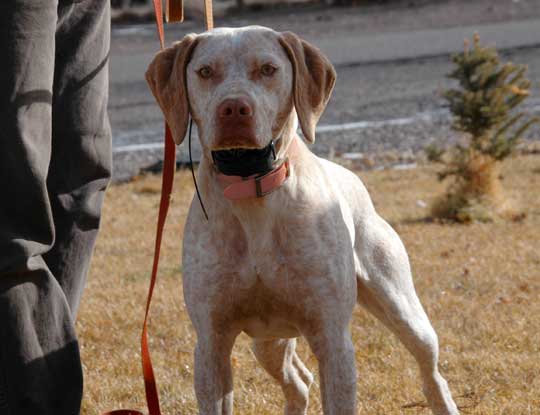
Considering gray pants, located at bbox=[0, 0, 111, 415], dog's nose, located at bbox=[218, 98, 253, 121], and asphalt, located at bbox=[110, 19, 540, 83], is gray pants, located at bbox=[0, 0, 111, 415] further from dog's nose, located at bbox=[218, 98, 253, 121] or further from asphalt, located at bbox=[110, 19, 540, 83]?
asphalt, located at bbox=[110, 19, 540, 83]

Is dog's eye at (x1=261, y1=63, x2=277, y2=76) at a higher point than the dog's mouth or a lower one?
higher

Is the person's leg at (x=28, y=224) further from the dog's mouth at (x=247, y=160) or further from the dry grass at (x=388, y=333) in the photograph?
the dry grass at (x=388, y=333)

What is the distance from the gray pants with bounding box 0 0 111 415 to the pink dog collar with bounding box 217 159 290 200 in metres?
0.60

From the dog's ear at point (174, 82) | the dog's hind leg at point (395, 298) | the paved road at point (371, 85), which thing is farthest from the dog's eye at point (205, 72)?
the paved road at point (371, 85)

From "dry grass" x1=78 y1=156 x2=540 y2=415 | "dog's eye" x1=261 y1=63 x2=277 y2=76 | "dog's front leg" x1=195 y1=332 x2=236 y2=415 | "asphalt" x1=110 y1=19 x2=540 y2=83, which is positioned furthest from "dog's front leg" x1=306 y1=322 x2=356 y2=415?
"asphalt" x1=110 y1=19 x2=540 y2=83

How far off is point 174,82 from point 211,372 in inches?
37.2

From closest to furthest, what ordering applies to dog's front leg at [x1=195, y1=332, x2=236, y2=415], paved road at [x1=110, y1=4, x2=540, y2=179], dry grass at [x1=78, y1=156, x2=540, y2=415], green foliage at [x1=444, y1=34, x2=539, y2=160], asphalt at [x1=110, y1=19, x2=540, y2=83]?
dog's front leg at [x1=195, y1=332, x2=236, y2=415] → dry grass at [x1=78, y1=156, x2=540, y2=415] → green foliage at [x1=444, y1=34, x2=539, y2=160] → paved road at [x1=110, y1=4, x2=540, y2=179] → asphalt at [x1=110, y1=19, x2=540, y2=83]

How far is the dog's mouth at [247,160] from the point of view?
3.57m

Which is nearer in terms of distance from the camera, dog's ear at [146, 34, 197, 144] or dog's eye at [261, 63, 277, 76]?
dog's eye at [261, 63, 277, 76]

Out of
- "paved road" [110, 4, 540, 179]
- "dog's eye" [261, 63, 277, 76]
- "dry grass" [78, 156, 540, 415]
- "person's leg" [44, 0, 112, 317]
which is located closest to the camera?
"dog's eye" [261, 63, 277, 76]

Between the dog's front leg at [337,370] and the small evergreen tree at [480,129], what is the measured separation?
4137mm

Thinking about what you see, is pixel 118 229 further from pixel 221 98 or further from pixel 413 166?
pixel 221 98

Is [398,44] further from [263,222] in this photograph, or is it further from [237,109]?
[237,109]

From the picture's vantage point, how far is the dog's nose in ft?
10.8
